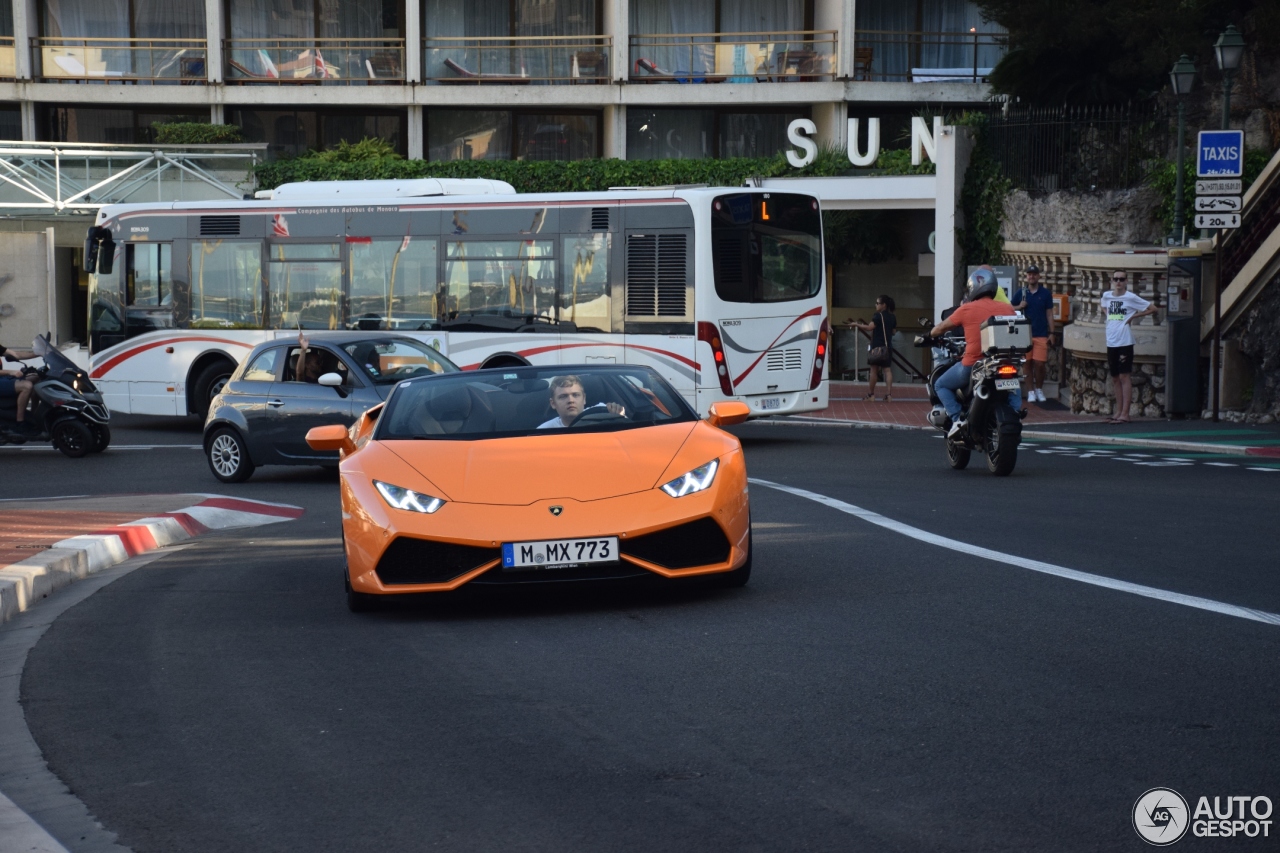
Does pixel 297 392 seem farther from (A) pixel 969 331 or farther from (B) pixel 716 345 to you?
(A) pixel 969 331

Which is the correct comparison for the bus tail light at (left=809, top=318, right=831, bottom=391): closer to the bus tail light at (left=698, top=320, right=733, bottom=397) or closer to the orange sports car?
the bus tail light at (left=698, top=320, right=733, bottom=397)

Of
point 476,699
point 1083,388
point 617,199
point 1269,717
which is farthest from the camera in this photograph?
point 1083,388

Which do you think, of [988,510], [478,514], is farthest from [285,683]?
[988,510]

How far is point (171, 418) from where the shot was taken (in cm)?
2948

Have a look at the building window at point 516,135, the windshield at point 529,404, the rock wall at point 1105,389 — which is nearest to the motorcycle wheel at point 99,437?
the windshield at point 529,404

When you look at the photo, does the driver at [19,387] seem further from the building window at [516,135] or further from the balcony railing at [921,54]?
the balcony railing at [921,54]

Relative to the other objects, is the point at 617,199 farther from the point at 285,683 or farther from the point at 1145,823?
the point at 1145,823

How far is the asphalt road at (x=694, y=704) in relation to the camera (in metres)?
4.94

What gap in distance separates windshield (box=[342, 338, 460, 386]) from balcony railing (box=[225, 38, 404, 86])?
29.2 metres

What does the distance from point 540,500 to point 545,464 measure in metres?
0.36

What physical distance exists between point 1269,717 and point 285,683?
395cm

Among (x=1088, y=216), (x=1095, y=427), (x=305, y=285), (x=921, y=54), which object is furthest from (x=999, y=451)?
(x=921, y=54)

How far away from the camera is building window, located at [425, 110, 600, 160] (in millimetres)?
47469

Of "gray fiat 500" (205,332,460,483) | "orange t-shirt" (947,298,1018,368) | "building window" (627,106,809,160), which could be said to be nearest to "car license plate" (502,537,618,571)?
"orange t-shirt" (947,298,1018,368)
